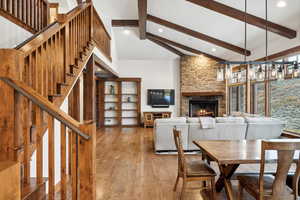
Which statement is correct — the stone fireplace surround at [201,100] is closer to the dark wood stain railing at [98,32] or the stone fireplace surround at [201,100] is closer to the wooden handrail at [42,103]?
the dark wood stain railing at [98,32]

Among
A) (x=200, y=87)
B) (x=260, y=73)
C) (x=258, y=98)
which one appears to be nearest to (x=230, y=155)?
(x=260, y=73)

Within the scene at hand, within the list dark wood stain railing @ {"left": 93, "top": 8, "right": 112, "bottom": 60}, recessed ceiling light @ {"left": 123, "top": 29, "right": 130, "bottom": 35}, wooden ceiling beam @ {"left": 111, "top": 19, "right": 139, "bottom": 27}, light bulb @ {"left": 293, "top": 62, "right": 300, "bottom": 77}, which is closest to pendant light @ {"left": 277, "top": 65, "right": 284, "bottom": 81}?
light bulb @ {"left": 293, "top": 62, "right": 300, "bottom": 77}

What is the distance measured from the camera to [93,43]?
4727 mm

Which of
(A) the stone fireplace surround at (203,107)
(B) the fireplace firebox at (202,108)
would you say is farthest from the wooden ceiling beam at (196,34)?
(B) the fireplace firebox at (202,108)

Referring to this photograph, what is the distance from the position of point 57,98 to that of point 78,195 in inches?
52.6

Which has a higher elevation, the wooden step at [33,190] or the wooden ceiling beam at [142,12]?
the wooden ceiling beam at [142,12]

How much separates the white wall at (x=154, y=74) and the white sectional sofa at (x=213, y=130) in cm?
513

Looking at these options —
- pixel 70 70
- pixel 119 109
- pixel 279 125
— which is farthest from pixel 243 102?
pixel 70 70

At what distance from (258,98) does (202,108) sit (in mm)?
3267

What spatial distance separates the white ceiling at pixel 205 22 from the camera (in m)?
4.94

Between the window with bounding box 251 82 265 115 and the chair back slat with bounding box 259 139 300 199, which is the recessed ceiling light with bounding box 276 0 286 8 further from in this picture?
the chair back slat with bounding box 259 139 300 199

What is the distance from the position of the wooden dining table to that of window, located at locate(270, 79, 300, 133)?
10.5 feet

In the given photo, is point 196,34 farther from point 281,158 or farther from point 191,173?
point 281,158

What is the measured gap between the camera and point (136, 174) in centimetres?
403
